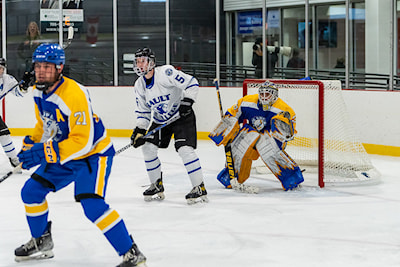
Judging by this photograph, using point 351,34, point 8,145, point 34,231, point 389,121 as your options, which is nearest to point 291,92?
point 389,121

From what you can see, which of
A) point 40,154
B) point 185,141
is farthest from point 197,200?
point 40,154

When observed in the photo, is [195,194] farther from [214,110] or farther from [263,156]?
[214,110]

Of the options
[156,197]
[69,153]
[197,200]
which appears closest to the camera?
[69,153]

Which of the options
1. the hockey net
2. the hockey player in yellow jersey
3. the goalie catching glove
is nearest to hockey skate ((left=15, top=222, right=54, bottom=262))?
the hockey player in yellow jersey

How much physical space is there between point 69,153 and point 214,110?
18.7 ft

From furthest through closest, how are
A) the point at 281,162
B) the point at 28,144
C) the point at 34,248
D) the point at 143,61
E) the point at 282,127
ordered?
the point at 281,162 < the point at 282,127 < the point at 143,61 < the point at 34,248 < the point at 28,144

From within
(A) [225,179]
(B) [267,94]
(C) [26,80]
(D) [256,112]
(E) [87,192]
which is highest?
(C) [26,80]

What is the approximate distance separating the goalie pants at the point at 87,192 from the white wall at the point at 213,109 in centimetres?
452

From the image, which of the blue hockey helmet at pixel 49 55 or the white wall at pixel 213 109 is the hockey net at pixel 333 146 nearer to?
the white wall at pixel 213 109

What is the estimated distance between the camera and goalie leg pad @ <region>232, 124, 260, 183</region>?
491cm

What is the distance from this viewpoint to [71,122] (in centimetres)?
268

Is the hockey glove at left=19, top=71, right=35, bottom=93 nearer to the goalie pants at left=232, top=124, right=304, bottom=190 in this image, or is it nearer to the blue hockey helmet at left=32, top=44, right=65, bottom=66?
the goalie pants at left=232, top=124, right=304, bottom=190

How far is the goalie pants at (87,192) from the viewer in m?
2.71

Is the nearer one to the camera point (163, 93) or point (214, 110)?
point (163, 93)
